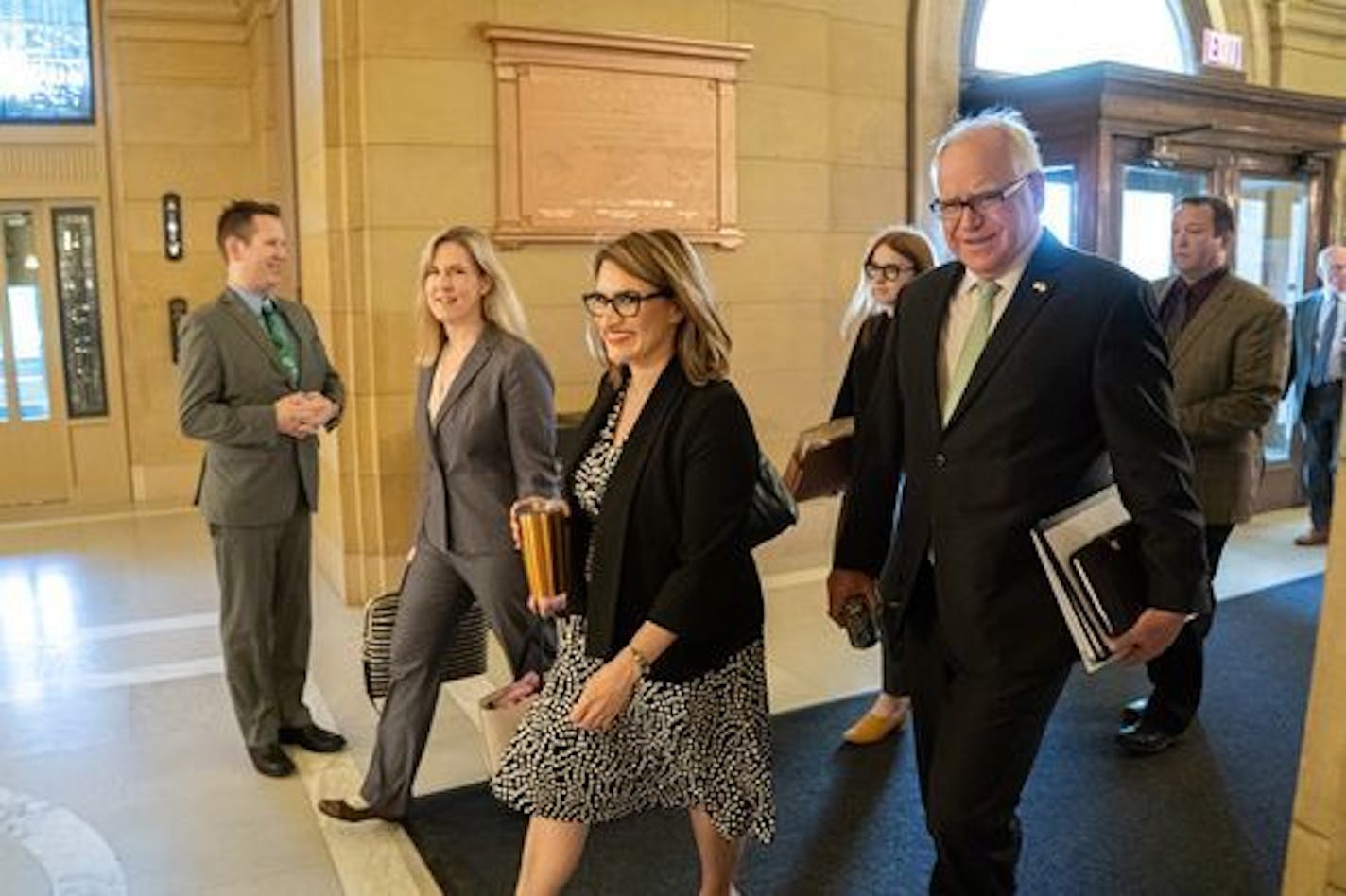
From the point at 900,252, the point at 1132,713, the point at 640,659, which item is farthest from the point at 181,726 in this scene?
the point at 1132,713

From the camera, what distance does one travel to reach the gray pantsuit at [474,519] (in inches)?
109

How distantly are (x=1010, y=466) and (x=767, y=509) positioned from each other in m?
0.49

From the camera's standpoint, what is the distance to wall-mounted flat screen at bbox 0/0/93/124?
752cm

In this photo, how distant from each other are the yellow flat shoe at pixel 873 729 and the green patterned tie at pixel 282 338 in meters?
1.97

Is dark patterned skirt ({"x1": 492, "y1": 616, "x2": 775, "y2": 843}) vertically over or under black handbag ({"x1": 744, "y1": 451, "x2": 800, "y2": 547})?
under

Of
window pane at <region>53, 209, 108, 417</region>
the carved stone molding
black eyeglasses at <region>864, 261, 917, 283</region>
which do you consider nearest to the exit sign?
the carved stone molding

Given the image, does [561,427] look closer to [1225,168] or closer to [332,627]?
[332,627]

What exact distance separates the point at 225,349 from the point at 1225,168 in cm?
558

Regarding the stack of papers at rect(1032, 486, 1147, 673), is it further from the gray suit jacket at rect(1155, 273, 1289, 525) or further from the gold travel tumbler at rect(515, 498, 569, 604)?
the gray suit jacket at rect(1155, 273, 1289, 525)

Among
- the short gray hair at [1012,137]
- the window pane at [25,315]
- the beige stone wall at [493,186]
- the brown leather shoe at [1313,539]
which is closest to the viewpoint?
the short gray hair at [1012,137]

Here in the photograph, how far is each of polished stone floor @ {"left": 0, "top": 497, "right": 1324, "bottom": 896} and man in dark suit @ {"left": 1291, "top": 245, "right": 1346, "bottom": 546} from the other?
296 millimetres

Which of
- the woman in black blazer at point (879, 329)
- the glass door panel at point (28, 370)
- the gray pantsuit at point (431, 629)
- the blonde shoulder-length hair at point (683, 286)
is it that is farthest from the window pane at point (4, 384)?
the blonde shoulder-length hair at point (683, 286)

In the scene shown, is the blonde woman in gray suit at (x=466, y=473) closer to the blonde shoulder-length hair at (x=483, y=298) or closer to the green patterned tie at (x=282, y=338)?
the blonde shoulder-length hair at (x=483, y=298)

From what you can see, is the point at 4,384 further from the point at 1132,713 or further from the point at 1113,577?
the point at 1113,577
